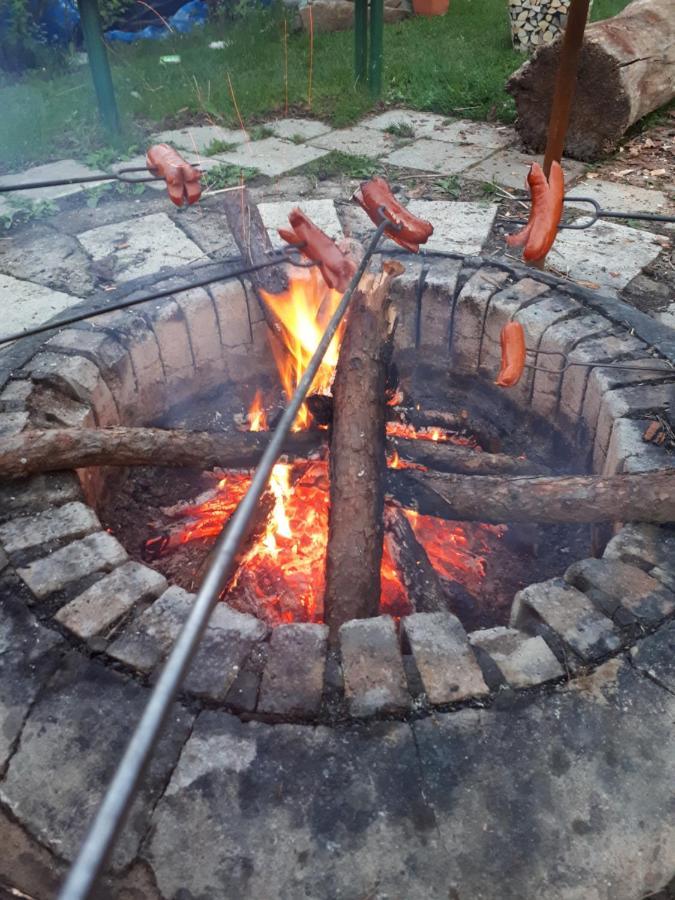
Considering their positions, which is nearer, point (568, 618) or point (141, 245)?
point (568, 618)

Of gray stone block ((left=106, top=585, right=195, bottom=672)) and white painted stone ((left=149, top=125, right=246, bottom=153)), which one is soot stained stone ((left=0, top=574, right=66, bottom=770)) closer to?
gray stone block ((left=106, top=585, right=195, bottom=672))

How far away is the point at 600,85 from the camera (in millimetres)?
5363

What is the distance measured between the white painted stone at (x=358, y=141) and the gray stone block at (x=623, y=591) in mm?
4445

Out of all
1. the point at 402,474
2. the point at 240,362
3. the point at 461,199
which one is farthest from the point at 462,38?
the point at 402,474

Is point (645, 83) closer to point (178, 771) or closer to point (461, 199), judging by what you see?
point (461, 199)

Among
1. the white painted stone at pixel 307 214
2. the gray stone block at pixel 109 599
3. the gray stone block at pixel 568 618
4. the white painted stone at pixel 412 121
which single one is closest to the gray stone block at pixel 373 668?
the gray stone block at pixel 568 618

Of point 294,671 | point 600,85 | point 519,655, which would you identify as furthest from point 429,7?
point 294,671

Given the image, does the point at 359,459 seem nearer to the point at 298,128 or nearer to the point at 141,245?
the point at 141,245

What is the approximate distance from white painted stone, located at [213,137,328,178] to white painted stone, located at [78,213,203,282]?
111 cm

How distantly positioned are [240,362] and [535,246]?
1.51 m

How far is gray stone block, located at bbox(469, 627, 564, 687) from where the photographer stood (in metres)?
1.65

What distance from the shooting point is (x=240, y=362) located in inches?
130

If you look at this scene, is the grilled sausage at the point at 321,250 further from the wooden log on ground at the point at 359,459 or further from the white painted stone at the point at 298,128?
the white painted stone at the point at 298,128

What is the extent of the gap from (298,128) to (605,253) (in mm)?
3164
